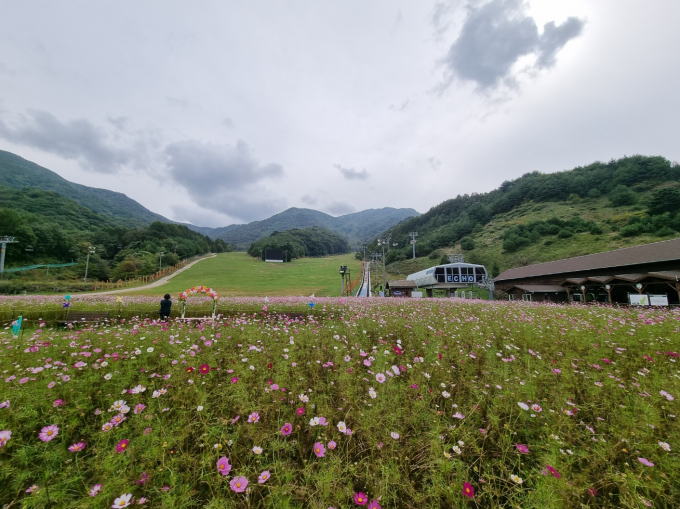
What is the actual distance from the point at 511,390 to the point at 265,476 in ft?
10.5

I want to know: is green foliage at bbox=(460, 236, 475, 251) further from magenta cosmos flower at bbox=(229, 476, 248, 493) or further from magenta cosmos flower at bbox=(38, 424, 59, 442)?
magenta cosmos flower at bbox=(38, 424, 59, 442)

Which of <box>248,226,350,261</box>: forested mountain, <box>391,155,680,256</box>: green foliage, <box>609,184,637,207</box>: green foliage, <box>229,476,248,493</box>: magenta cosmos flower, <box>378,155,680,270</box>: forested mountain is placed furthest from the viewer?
<box>248,226,350,261</box>: forested mountain

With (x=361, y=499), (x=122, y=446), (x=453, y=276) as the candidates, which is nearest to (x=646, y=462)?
(x=361, y=499)

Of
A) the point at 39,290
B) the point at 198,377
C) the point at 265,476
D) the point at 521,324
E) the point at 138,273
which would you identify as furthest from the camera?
the point at 138,273

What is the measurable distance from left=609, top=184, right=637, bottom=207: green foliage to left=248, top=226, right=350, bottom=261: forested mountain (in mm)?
98695

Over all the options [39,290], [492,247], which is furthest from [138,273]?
[492,247]

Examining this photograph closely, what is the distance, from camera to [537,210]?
8525cm

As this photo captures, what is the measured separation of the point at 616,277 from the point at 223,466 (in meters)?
26.1

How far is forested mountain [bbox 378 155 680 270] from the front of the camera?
169 feet

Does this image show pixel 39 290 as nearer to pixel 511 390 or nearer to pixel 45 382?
pixel 45 382

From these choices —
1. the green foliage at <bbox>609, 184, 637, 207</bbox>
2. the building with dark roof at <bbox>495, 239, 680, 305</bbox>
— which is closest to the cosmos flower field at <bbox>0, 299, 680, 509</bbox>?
the building with dark roof at <bbox>495, 239, 680, 305</bbox>

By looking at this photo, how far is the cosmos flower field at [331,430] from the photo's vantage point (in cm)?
198

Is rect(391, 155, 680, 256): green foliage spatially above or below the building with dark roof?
above

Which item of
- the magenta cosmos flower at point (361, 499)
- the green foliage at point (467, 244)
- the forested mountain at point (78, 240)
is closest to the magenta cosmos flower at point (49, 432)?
the magenta cosmos flower at point (361, 499)
